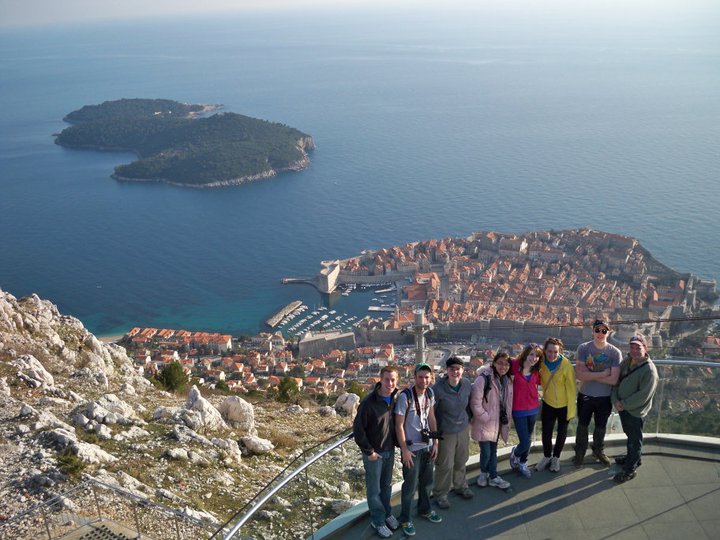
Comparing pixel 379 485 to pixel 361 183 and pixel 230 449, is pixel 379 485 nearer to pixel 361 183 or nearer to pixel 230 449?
pixel 230 449

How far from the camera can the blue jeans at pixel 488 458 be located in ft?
11.0

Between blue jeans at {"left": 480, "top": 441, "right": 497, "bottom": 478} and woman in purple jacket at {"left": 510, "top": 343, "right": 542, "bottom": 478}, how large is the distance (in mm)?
179

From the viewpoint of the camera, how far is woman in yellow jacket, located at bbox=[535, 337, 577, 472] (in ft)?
11.2

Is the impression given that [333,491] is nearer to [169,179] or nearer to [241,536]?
[241,536]

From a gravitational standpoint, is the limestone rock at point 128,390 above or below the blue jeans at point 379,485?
below

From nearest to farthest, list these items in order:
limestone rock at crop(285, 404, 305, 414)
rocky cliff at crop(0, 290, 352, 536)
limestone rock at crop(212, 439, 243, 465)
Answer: rocky cliff at crop(0, 290, 352, 536) → limestone rock at crop(212, 439, 243, 465) → limestone rock at crop(285, 404, 305, 414)

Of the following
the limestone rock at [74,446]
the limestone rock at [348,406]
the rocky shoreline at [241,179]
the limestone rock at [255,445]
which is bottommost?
the rocky shoreline at [241,179]

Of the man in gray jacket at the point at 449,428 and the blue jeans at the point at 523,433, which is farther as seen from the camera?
the blue jeans at the point at 523,433

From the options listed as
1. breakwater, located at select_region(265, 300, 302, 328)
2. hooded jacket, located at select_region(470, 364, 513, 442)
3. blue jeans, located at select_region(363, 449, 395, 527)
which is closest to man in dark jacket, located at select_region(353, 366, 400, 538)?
blue jeans, located at select_region(363, 449, 395, 527)

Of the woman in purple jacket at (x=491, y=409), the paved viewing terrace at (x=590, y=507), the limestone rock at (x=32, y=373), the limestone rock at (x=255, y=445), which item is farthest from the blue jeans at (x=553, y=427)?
the limestone rock at (x=32, y=373)

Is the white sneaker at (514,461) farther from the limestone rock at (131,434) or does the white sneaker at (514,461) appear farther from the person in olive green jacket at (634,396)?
the limestone rock at (131,434)

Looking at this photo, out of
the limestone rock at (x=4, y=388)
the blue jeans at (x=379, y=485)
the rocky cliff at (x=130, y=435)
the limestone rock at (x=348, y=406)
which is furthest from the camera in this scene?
the limestone rock at (x=348, y=406)

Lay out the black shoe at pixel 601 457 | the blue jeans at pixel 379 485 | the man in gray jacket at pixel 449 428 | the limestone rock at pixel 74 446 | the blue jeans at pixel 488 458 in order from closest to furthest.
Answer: the blue jeans at pixel 379 485 < the man in gray jacket at pixel 449 428 < the blue jeans at pixel 488 458 < the black shoe at pixel 601 457 < the limestone rock at pixel 74 446

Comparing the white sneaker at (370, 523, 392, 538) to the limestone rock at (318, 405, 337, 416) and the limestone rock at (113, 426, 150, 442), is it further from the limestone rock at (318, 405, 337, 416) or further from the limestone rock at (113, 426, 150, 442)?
the limestone rock at (318, 405, 337, 416)
